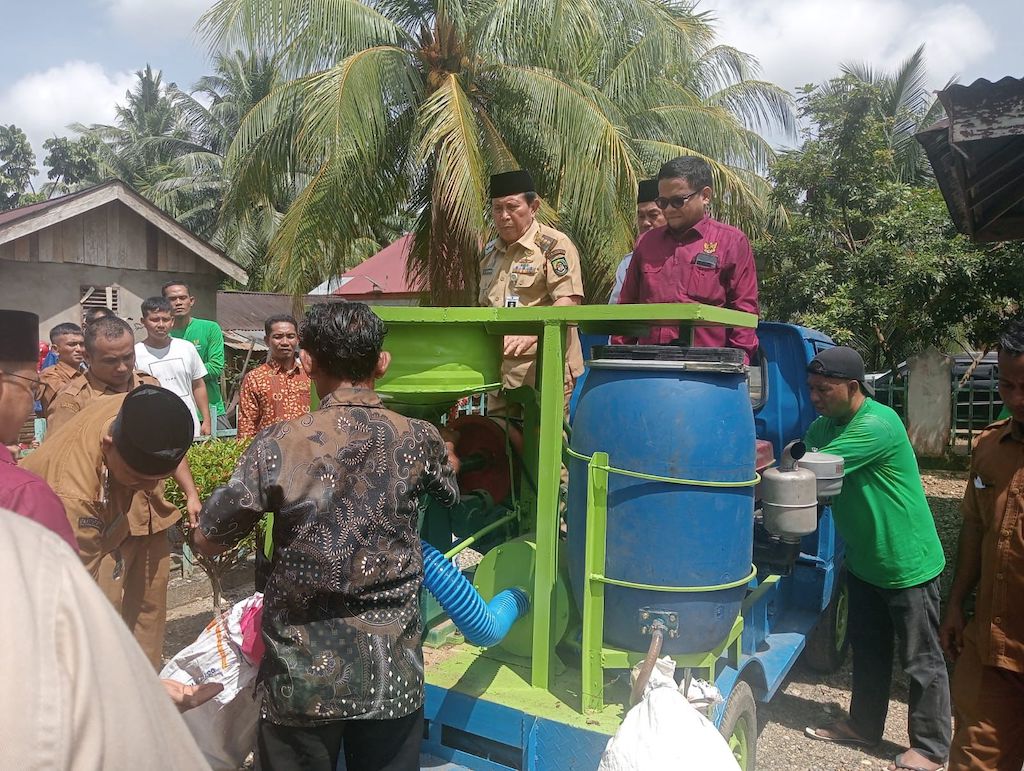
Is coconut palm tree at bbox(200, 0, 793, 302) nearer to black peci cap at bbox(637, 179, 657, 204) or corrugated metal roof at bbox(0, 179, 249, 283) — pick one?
corrugated metal roof at bbox(0, 179, 249, 283)

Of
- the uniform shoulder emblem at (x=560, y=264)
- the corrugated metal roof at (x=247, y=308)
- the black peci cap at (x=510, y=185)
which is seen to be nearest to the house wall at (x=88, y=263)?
the corrugated metal roof at (x=247, y=308)

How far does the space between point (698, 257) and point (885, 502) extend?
53.9 inches

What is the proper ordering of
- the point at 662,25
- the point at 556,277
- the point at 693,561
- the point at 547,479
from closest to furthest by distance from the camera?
the point at 693,561 → the point at 547,479 → the point at 556,277 → the point at 662,25

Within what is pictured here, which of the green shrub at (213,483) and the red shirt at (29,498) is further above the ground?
the red shirt at (29,498)

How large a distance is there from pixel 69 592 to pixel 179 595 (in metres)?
5.21

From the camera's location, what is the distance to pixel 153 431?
7.73ft

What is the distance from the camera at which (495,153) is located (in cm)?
1100

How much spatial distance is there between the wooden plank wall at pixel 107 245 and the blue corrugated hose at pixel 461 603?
8870 millimetres

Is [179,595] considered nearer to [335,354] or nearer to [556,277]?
[556,277]

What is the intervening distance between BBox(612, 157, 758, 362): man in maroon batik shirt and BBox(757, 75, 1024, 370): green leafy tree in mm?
8172

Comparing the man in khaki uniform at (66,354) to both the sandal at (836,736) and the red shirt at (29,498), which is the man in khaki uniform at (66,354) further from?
the sandal at (836,736)

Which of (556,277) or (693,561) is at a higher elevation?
(556,277)

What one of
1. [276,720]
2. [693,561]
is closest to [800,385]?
[693,561]

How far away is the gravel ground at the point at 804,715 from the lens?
3.68m
